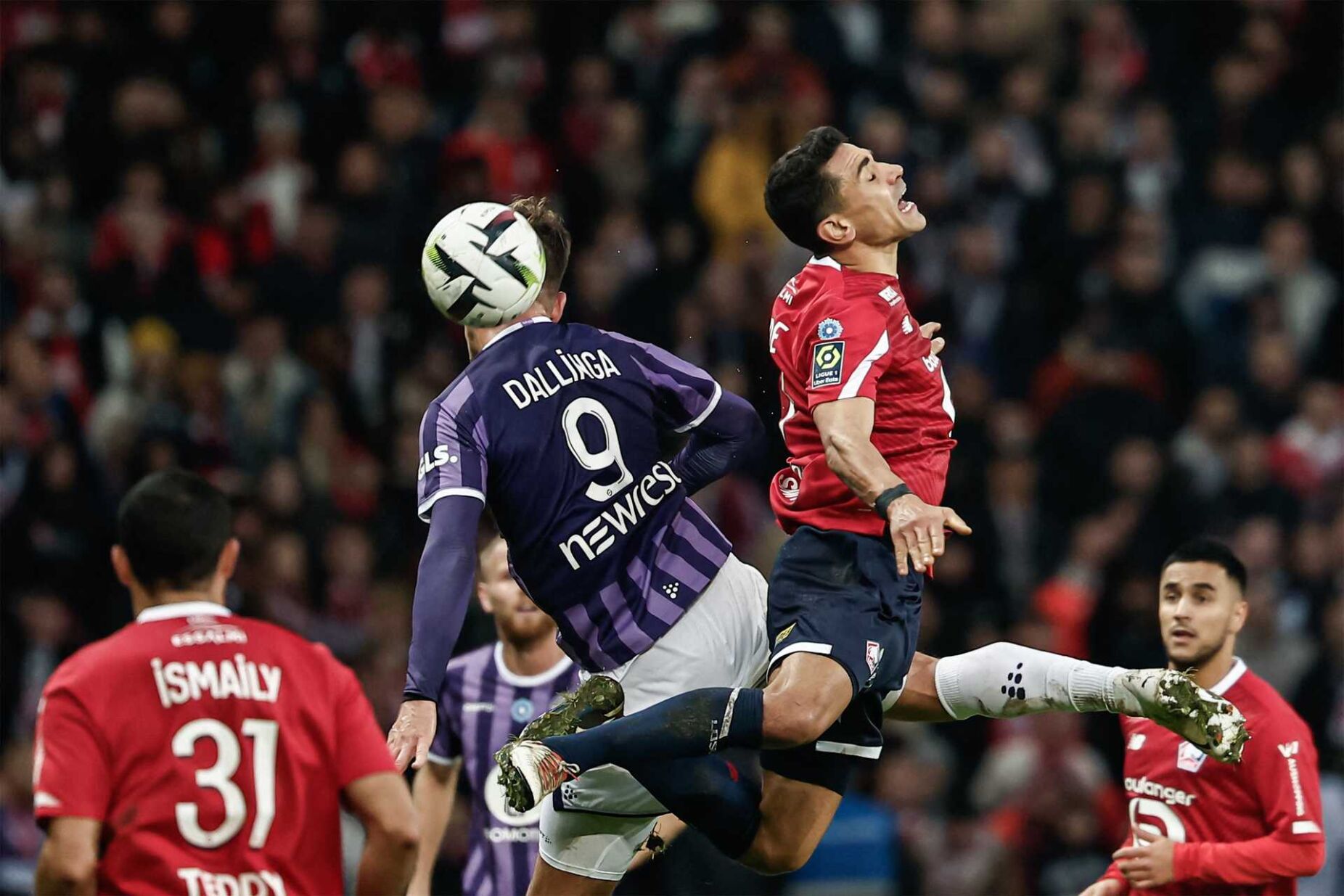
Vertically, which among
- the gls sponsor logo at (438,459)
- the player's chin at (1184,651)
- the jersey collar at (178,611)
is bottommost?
the player's chin at (1184,651)

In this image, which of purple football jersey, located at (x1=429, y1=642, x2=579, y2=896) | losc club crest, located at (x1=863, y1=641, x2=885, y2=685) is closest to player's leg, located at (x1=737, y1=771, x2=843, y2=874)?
losc club crest, located at (x1=863, y1=641, x2=885, y2=685)

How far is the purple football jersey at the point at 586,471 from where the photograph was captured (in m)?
5.93

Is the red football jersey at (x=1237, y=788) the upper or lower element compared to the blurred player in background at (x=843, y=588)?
lower

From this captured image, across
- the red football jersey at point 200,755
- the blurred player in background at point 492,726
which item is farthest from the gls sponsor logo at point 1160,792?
the red football jersey at point 200,755

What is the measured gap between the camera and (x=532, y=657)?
25.3ft

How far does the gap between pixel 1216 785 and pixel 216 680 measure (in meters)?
3.70

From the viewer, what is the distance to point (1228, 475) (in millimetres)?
12789

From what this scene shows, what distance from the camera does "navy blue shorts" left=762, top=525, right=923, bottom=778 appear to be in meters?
5.92

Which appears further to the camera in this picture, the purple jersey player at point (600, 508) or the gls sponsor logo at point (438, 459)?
the purple jersey player at point (600, 508)

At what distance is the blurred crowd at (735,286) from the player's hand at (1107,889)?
10.2 feet

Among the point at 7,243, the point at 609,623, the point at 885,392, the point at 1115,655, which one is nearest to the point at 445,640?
the point at 609,623

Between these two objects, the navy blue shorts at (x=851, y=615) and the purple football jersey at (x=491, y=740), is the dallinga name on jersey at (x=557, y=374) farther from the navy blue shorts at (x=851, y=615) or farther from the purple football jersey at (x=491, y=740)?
the purple football jersey at (x=491, y=740)

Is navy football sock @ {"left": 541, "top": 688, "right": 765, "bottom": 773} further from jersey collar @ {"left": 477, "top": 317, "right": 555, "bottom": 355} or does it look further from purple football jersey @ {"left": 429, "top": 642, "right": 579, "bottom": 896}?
purple football jersey @ {"left": 429, "top": 642, "right": 579, "bottom": 896}

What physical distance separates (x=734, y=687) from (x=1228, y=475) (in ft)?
24.8
